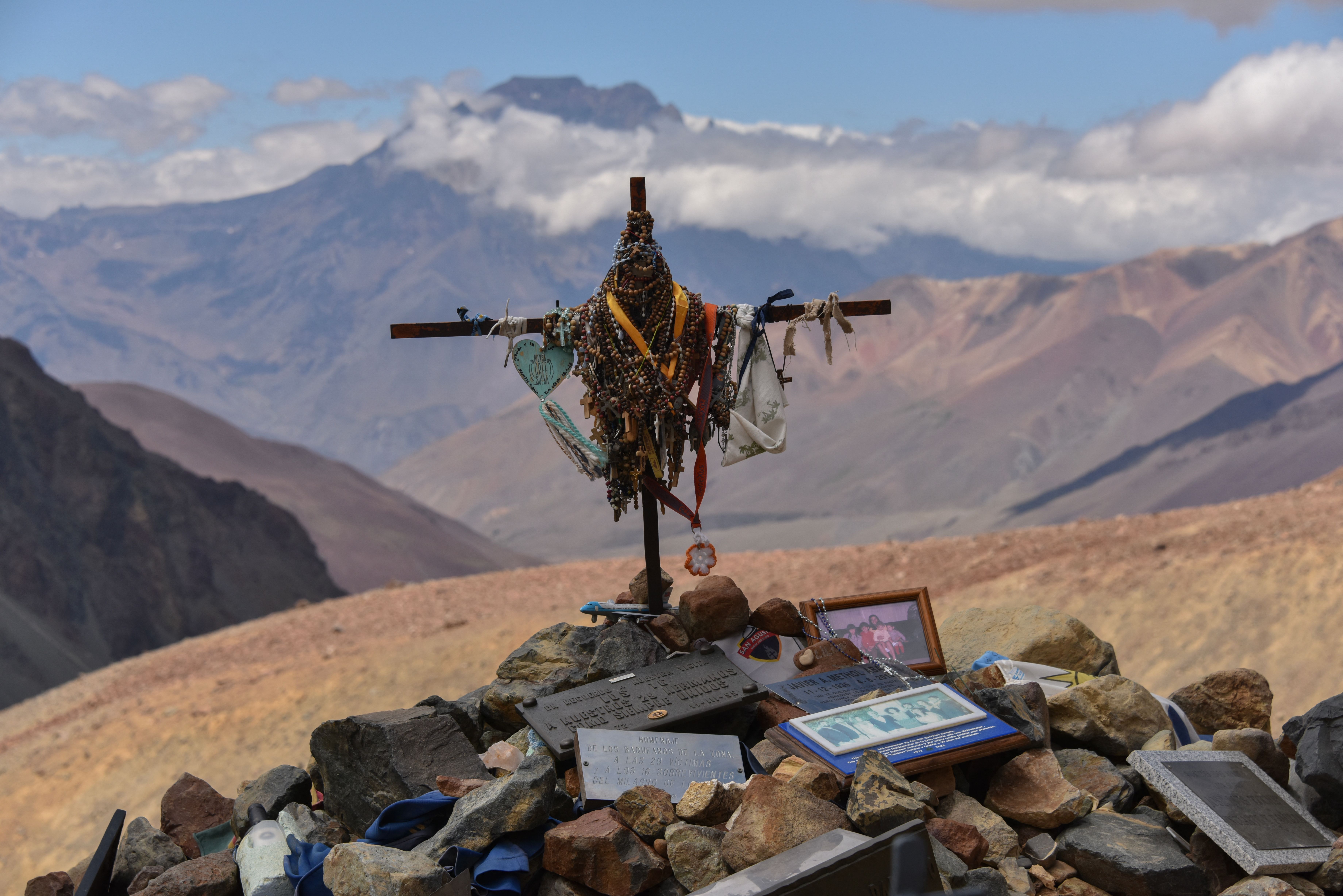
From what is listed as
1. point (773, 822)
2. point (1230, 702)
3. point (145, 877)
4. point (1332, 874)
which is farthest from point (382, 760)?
point (1230, 702)

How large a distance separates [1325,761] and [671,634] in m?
3.20

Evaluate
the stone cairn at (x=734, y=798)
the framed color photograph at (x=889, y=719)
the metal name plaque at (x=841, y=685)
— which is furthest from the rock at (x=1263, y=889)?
the metal name plaque at (x=841, y=685)

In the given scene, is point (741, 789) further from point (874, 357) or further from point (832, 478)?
point (874, 357)

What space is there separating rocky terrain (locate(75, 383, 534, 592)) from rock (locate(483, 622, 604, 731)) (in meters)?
49.6

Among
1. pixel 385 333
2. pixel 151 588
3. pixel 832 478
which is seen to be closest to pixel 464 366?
pixel 385 333

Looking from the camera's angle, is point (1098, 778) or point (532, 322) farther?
point (532, 322)

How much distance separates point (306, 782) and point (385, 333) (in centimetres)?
20119

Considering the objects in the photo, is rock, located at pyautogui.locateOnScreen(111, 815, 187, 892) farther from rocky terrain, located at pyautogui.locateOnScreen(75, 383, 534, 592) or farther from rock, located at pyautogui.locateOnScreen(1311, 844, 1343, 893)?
rocky terrain, located at pyautogui.locateOnScreen(75, 383, 534, 592)

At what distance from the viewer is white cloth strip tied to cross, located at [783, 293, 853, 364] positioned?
5.62 m

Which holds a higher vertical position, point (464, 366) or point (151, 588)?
point (464, 366)

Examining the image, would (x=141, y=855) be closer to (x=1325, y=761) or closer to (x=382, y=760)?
(x=382, y=760)

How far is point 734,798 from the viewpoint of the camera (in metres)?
4.72

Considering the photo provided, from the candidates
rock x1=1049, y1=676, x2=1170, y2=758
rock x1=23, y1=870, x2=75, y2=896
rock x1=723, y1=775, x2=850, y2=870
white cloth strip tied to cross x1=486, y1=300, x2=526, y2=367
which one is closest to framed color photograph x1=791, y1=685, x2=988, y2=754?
rock x1=723, y1=775, x2=850, y2=870

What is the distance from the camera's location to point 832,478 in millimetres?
93938
